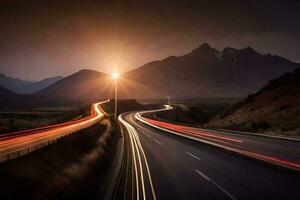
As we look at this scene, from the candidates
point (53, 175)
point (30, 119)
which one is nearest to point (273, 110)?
point (53, 175)

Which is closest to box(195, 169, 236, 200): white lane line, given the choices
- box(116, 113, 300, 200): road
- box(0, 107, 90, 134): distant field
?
box(116, 113, 300, 200): road

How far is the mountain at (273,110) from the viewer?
40622mm

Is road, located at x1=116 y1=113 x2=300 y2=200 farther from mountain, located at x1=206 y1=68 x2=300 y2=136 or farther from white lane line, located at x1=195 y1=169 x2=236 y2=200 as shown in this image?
mountain, located at x1=206 y1=68 x2=300 y2=136

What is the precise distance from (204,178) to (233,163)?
4.23 metres

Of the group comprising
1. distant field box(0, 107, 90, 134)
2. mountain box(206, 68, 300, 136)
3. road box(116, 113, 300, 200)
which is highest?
mountain box(206, 68, 300, 136)

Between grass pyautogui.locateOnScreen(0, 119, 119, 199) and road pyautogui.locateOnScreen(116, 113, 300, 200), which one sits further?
road pyautogui.locateOnScreen(116, 113, 300, 200)

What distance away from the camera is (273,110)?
49.0 m

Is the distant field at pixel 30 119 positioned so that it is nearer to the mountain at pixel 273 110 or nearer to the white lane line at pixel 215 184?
the mountain at pixel 273 110

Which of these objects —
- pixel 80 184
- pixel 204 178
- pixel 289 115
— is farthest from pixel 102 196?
pixel 289 115

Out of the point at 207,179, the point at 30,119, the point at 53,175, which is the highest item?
the point at 53,175

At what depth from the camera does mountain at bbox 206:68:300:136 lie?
40622 millimetres

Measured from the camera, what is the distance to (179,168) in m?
16.4

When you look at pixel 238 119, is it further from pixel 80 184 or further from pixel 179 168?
pixel 80 184

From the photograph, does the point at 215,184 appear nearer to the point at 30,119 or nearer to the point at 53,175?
the point at 53,175
